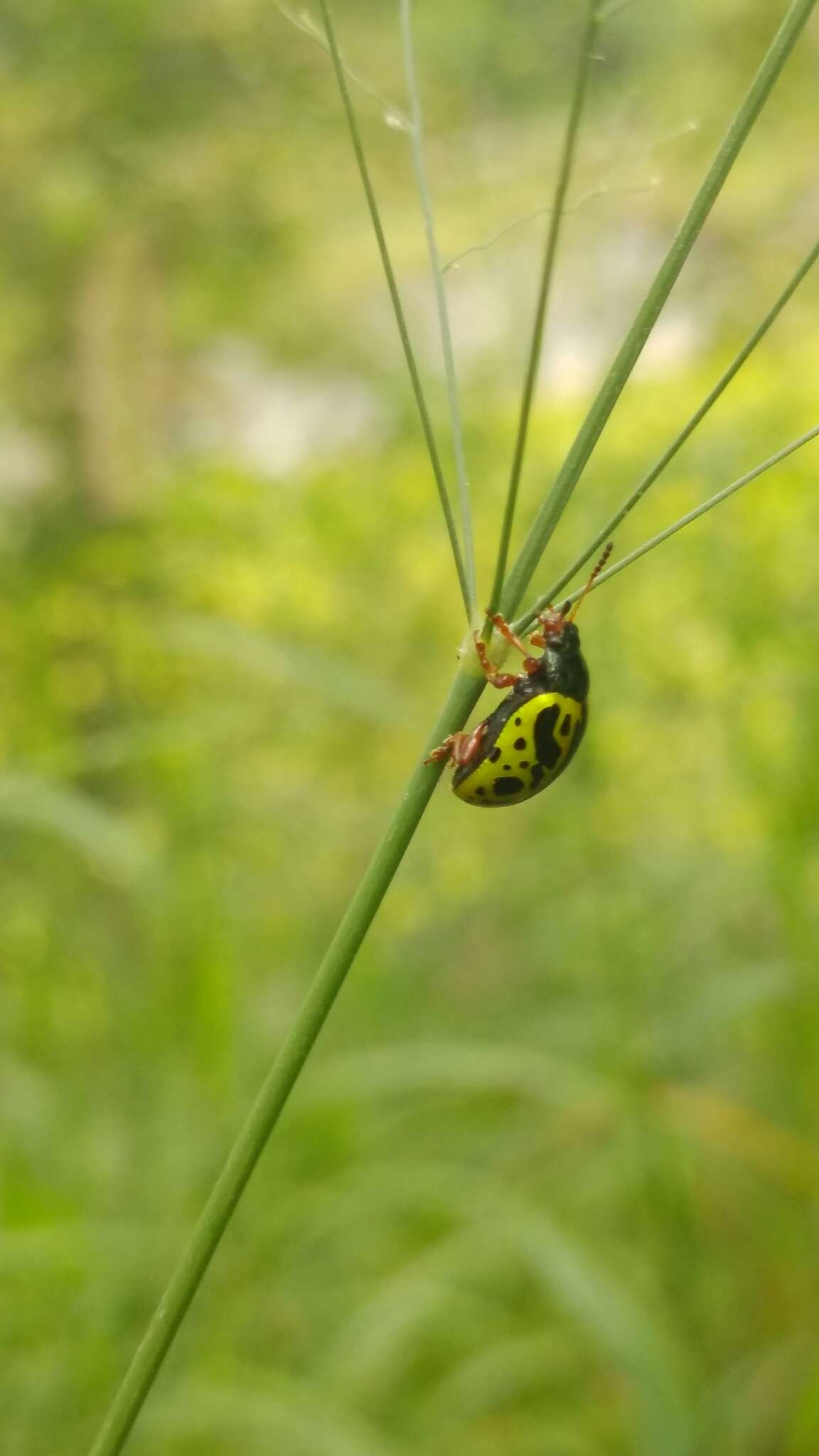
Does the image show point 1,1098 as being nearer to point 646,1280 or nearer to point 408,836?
point 646,1280

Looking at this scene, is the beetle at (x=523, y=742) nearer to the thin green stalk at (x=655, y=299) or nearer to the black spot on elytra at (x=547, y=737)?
the black spot on elytra at (x=547, y=737)

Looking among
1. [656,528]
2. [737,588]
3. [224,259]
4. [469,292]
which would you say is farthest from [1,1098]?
[224,259]

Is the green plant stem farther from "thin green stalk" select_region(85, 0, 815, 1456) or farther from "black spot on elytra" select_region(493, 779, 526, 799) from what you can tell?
"black spot on elytra" select_region(493, 779, 526, 799)

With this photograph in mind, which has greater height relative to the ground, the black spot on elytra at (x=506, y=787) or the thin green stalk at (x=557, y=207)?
the black spot on elytra at (x=506, y=787)

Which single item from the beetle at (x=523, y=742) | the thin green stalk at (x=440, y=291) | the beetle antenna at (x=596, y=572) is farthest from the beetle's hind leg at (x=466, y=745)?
the thin green stalk at (x=440, y=291)

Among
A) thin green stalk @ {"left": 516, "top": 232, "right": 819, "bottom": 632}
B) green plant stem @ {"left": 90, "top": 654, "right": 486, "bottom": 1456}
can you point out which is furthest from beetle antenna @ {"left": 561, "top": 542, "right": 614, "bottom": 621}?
green plant stem @ {"left": 90, "top": 654, "right": 486, "bottom": 1456}

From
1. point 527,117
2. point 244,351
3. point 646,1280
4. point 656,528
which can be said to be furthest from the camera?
point 244,351
